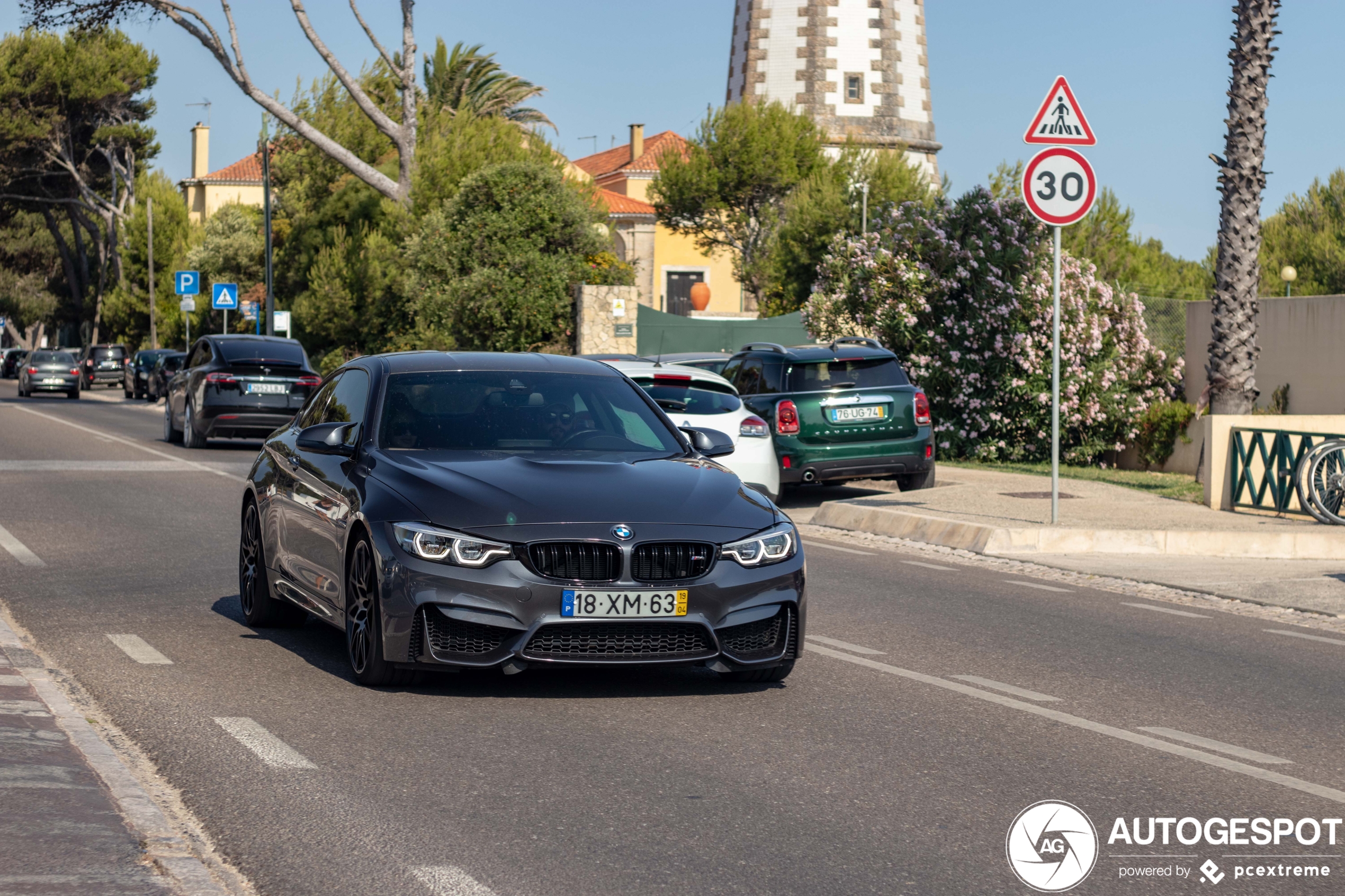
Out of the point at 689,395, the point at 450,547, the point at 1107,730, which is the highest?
the point at 689,395

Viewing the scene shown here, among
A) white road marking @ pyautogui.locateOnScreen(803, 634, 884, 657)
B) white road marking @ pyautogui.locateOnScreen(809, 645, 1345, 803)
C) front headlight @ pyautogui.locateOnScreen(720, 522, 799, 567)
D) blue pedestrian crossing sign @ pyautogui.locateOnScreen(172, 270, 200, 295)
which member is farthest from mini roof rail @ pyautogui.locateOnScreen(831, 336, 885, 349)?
blue pedestrian crossing sign @ pyautogui.locateOnScreen(172, 270, 200, 295)

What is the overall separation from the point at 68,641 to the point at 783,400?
1002 cm

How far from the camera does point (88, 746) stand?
20.5 ft

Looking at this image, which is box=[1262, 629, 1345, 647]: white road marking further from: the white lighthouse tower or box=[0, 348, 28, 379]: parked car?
box=[0, 348, 28, 379]: parked car

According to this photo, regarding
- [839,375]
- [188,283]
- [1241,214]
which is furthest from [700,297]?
[839,375]

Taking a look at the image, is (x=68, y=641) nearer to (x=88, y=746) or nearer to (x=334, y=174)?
(x=88, y=746)

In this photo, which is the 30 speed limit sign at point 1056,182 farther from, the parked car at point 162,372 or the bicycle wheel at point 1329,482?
the parked car at point 162,372

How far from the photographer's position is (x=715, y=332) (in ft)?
119

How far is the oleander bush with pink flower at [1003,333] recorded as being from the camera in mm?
24047

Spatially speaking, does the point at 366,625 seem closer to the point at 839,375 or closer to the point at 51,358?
the point at 839,375

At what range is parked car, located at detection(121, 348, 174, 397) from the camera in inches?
2093

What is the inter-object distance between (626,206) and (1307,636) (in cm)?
7428

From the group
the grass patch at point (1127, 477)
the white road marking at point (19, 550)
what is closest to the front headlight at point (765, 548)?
the white road marking at point (19, 550)

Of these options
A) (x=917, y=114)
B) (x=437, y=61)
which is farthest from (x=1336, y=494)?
(x=437, y=61)
